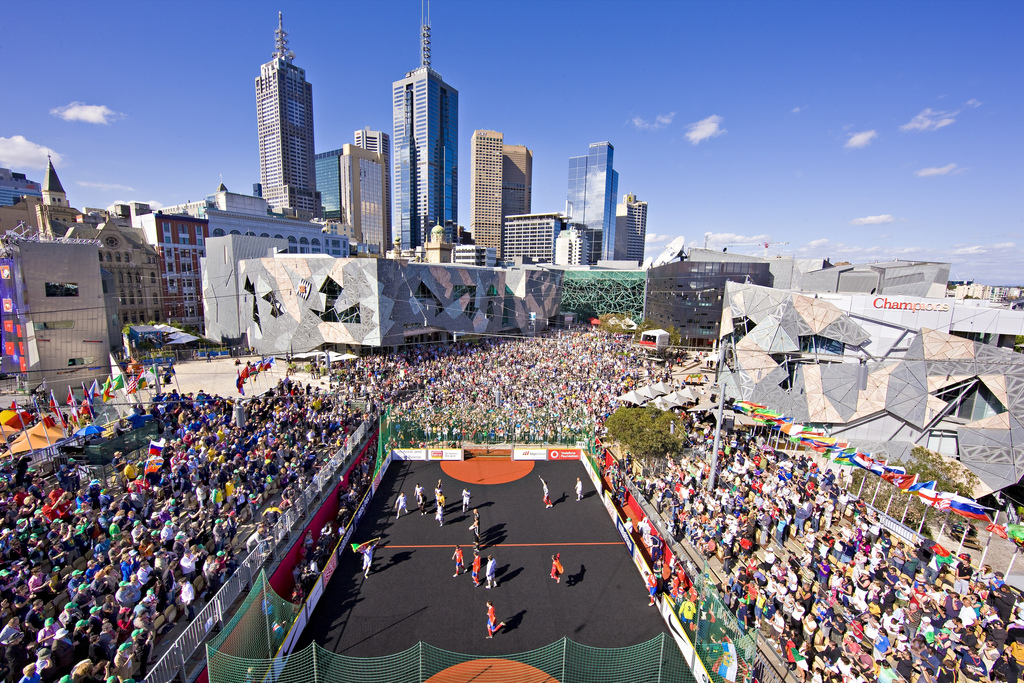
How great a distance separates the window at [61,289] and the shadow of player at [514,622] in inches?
1346

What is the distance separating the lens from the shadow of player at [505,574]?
12.6 metres

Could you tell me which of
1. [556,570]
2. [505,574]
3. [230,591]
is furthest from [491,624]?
[230,591]

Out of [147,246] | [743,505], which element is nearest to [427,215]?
[147,246]

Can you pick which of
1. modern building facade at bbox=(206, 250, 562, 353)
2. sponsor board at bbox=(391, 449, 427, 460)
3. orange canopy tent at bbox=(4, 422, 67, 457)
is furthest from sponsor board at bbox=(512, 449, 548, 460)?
modern building facade at bbox=(206, 250, 562, 353)

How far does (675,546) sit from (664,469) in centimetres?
584

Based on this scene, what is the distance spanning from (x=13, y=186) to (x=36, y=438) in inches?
5590

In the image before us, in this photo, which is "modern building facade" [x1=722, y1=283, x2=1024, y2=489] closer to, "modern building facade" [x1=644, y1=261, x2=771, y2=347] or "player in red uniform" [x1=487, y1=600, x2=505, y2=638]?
"modern building facade" [x1=644, y1=261, x2=771, y2=347]

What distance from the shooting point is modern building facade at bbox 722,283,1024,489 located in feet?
62.8

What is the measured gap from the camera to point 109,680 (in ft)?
22.8

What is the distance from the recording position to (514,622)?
36.3 ft

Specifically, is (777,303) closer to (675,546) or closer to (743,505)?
(743,505)

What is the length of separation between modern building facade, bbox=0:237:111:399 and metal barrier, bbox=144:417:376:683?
944 inches

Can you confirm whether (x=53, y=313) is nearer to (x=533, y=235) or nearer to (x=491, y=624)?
(x=491, y=624)

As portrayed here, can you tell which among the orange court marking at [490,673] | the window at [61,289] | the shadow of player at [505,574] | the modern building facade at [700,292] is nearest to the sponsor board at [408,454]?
the shadow of player at [505,574]
